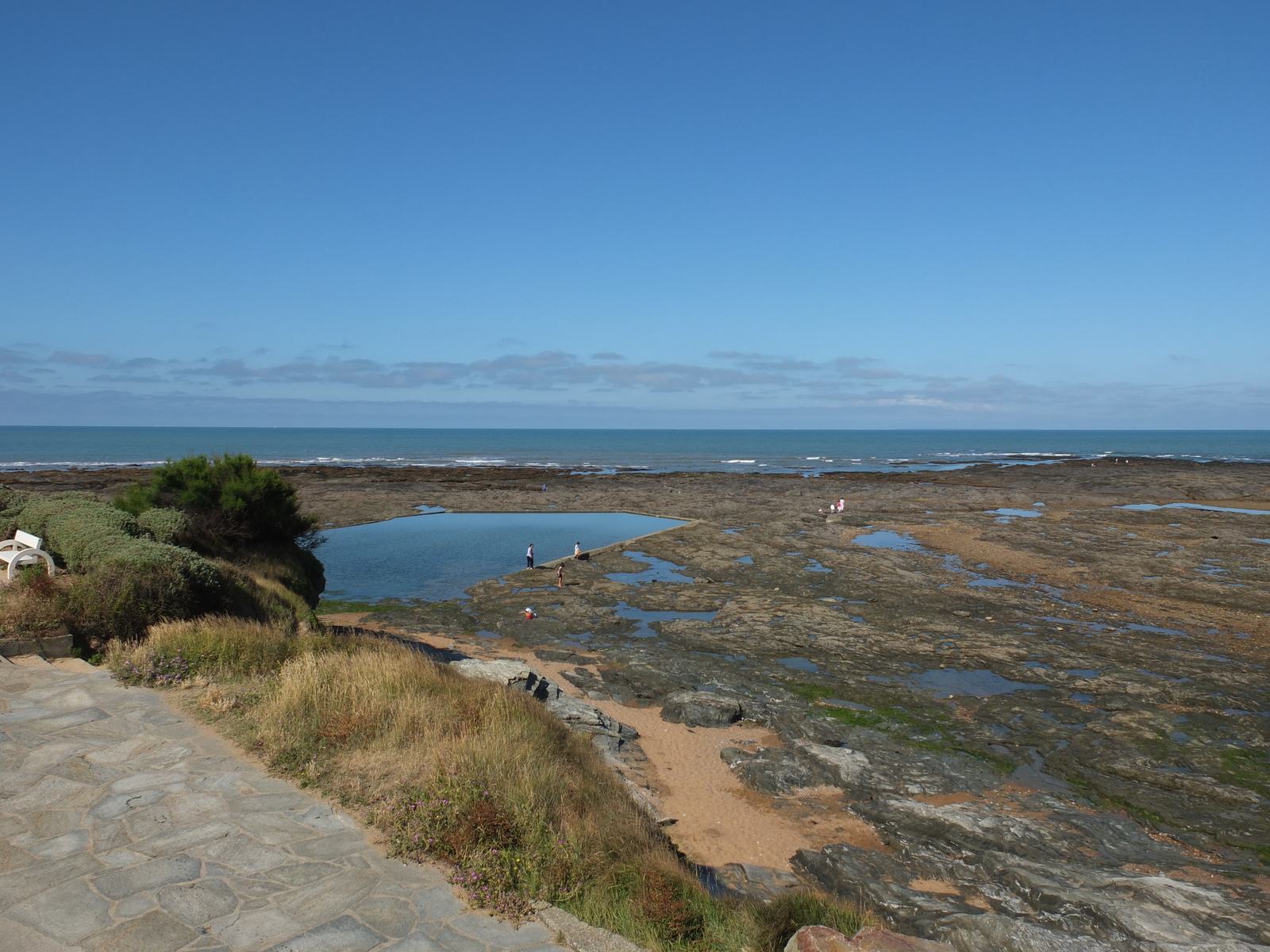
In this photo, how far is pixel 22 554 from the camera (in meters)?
10.9

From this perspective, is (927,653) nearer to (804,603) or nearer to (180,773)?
(804,603)

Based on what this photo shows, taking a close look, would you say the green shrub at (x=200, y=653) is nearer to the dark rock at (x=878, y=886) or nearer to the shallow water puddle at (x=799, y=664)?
the dark rock at (x=878, y=886)

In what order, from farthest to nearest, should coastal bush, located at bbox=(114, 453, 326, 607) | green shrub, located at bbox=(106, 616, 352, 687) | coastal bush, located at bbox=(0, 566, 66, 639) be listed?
coastal bush, located at bbox=(114, 453, 326, 607)
coastal bush, located at bbox=(0, 566, 66, 639)
green shrub, located at bbox=(106, 616, 352, 687)

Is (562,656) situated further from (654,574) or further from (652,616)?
(654,574)

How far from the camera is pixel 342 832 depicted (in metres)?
5.90

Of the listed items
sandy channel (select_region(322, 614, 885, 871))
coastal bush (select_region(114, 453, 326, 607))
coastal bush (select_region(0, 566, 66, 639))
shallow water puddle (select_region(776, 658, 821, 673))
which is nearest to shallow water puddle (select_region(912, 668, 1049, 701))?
shallow water puddle (select_region(776, 658, 821, 673))

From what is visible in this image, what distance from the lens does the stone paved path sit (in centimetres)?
456

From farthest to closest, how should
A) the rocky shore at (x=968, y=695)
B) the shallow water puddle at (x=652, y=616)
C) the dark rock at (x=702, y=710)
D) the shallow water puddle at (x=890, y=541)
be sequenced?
the shallow water puddle at (x=890, y=541), the shallow water puddle at (x=652, y=616), the dark rock at (x=702, y=710), the rocky shore at (x=968, y=695)

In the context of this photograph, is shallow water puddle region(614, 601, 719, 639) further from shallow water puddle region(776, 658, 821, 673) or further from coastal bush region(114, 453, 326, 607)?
coastal bush region(114, 453, 326, 607)

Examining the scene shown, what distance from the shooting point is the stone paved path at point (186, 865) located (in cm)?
456

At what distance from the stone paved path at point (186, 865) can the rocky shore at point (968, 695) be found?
4476mm

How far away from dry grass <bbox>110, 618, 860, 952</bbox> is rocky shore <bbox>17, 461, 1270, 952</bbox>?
2456mm

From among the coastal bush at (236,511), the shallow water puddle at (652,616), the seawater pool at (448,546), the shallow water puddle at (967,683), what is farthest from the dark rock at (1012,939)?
the seawater pool at (448,546)

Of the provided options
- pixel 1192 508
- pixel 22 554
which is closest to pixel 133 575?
pixel 22 554
